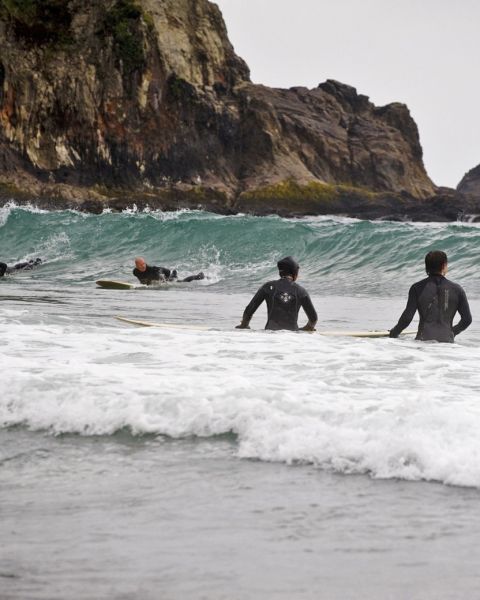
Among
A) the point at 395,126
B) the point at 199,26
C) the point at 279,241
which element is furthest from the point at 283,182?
the point at 279,241

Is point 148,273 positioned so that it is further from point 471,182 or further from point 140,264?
point 471,182

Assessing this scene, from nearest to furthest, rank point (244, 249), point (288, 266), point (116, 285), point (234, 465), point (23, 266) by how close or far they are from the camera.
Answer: point (234, 465) → point (288, 266) → point (116, 285) → point (23, 266) → point (244, 249)

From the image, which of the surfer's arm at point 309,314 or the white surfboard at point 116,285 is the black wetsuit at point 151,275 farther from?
the surfer's arm at point 309,314

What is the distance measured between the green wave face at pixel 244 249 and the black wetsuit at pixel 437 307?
37.6ft

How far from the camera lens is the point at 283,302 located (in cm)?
965

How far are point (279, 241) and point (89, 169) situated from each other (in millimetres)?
37297

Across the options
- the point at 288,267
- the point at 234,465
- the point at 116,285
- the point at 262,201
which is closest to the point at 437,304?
the point at 288,267

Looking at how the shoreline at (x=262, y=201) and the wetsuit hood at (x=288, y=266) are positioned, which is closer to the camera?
the wetsuit hood at (x=288, y=266)

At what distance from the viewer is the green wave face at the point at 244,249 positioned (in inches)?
958

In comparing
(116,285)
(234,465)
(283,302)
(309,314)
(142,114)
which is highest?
(142,114)

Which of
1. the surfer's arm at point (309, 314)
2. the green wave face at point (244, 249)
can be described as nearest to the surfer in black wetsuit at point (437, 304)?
the surfer's arm at point (309, 314)

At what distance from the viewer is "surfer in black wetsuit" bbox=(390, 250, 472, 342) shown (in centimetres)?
880

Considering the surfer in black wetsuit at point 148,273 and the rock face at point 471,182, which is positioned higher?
the rock face at point 471,182

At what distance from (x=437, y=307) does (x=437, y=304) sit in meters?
0.03
